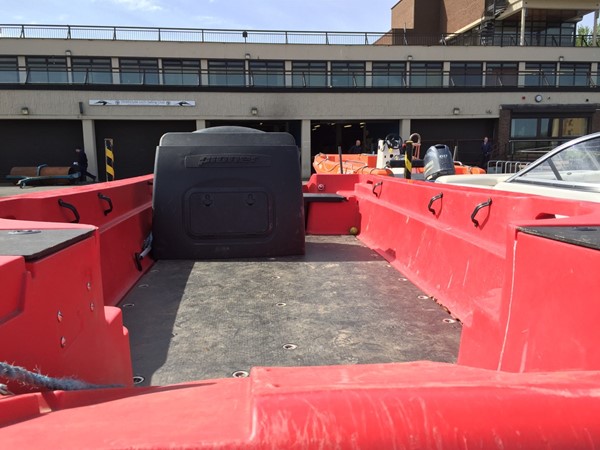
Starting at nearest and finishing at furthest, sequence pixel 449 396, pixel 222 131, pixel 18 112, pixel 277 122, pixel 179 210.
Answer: pixel 449 396 → pixel 179 210 → pixel 222 131 → pixel 18 112 → pixel 277 122

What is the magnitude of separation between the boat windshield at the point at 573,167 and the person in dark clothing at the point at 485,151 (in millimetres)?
25340

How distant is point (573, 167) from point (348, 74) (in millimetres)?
26670

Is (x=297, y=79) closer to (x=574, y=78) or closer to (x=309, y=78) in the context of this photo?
(x=309, y=78)

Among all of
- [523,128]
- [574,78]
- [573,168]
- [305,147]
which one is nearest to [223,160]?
[573,168]

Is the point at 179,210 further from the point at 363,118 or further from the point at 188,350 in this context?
the point at 363,118

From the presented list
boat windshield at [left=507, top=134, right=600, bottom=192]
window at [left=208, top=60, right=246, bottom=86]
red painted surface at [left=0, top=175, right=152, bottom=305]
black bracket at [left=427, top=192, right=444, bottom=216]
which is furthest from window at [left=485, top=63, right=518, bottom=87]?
red painted surface at [left=0, top=175, right=152, bottom=305]

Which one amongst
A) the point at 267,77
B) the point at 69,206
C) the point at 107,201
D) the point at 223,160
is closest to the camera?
the point at 69,206

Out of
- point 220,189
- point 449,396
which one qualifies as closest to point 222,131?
point 220,189

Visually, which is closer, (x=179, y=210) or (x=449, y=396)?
(x=449, y=396)

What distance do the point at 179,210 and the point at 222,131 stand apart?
1.15 m

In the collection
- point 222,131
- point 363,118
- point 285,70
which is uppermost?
point 285,70

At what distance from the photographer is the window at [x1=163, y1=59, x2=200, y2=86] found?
27.5 metres

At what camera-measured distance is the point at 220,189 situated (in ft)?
15.3

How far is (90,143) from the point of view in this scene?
27.1 meters
